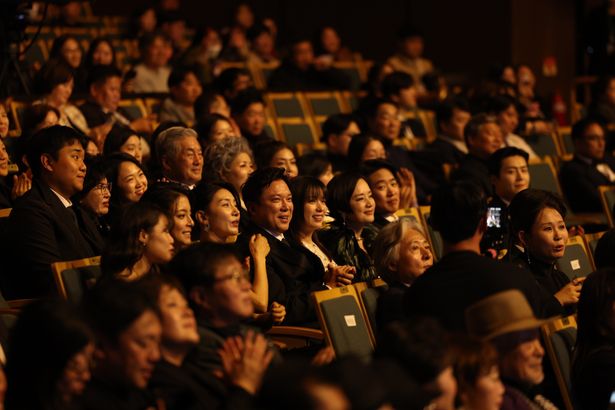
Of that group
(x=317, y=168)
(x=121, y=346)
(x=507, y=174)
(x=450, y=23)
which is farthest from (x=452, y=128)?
(x=121, y=346)

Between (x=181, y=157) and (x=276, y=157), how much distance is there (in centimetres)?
58

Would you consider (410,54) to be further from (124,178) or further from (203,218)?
(203,218)

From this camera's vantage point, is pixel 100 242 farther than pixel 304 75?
No

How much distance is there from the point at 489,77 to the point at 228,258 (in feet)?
22.0

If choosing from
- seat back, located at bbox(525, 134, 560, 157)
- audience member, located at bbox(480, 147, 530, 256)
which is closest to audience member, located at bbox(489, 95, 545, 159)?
seat back, located at bbox(525, 134, 560, 157)

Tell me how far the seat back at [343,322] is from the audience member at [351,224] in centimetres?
81

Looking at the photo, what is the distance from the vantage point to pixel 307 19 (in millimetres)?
13078

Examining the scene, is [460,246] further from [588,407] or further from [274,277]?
[274,277]

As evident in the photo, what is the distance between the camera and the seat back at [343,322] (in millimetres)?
3941

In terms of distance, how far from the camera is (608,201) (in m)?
6.43

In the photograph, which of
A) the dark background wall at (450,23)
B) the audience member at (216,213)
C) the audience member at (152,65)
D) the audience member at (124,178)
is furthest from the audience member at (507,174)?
the dark background wall at (450,23)

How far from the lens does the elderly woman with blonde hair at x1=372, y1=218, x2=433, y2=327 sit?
415cm

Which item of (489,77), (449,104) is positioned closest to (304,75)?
(489,77)

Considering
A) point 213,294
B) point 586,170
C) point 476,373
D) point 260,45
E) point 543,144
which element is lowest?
point 476,373
